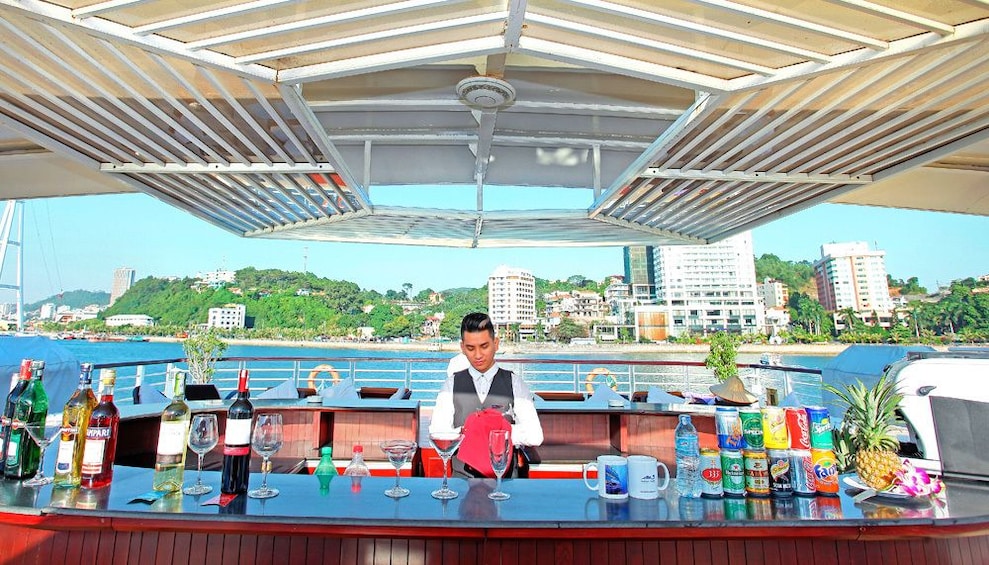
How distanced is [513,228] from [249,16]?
143 inches

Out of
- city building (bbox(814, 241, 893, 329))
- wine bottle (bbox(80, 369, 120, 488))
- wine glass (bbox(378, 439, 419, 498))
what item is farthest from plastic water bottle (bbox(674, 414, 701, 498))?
city building (bbox(814, 241, 893, 329))

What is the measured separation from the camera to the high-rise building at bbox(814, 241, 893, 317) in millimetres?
26375

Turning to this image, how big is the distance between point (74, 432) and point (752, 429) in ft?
5.91

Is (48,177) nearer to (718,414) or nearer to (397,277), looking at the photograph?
(718,414)

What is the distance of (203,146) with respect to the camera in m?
3.48

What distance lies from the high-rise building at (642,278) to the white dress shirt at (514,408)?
1222 inches

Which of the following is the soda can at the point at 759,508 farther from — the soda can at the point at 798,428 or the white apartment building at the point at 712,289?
the white apartment building at the point at 712,289

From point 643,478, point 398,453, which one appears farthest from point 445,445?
point 643,478

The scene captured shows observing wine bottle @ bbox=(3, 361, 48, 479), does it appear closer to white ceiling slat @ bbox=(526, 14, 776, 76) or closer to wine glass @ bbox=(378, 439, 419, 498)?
wine glass @ bbox=(378, 439, 419, 498)

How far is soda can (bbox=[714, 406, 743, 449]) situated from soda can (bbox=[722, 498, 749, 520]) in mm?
129

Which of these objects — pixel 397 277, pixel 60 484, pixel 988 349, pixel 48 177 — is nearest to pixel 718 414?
pixel 988 349

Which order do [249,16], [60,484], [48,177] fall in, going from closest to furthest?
[60,484], [249,16], [48,177]

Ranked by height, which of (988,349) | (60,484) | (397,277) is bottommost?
(60,484)

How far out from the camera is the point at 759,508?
1138 mm
